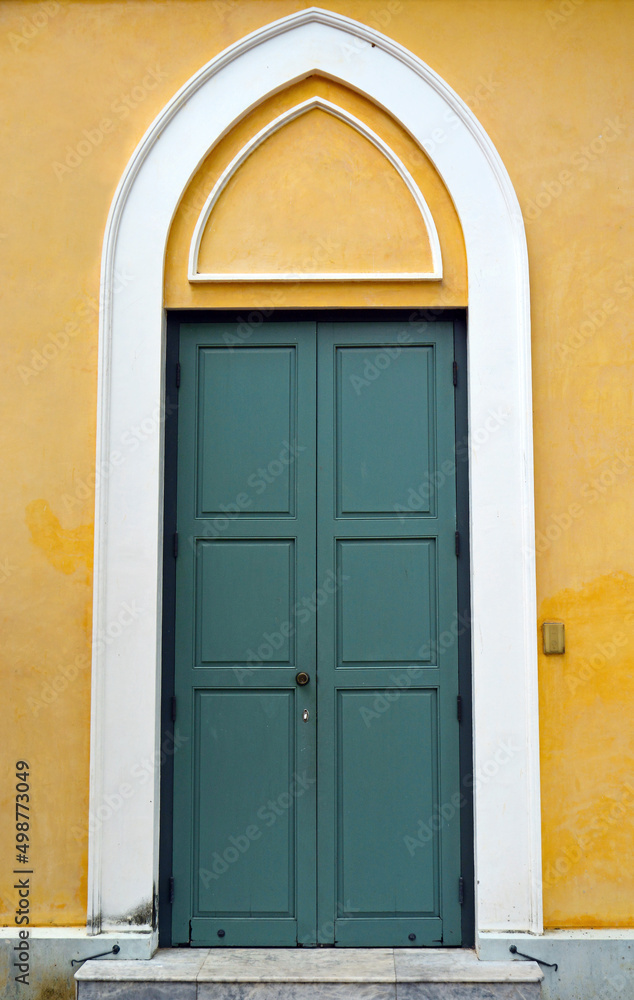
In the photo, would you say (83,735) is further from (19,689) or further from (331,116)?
(331,116)

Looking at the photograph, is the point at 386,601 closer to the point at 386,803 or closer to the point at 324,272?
the point at 386,803

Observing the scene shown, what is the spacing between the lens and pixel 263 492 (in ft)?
13.7

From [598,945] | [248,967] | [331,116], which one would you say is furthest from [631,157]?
[248,967]

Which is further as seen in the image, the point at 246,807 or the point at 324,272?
the point at 324,272

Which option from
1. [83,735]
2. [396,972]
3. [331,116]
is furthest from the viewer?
[331,116]

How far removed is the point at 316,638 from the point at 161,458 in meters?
1.18

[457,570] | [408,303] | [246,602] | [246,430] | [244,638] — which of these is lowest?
[244,638]

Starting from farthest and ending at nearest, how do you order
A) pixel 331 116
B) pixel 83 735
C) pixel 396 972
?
pixel 331 116
pixel 83 735
pixel 396 972

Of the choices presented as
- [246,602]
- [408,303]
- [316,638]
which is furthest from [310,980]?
[408,303]

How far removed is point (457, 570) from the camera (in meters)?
4.13

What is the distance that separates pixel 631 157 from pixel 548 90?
1.75 ft

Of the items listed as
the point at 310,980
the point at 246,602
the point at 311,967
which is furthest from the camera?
the point at 246,602

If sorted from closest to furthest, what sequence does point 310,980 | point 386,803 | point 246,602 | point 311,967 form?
point 310,980 → point 311,967 → point 386,803 → point 246,602

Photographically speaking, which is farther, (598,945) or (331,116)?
(331,116)
